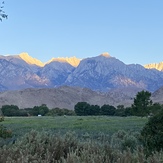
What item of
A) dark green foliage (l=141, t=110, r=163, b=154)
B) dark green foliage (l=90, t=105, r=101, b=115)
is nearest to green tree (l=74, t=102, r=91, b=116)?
dark green foliage (l=90, t=105, r=101, b=115)

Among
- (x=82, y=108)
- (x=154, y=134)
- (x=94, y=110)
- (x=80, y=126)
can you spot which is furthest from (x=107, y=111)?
(x=154, y=134)

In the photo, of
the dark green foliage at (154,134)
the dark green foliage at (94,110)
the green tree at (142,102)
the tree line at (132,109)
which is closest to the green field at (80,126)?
the dark green foliage at (154,134)

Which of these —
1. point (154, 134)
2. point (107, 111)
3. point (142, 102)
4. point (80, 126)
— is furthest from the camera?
point (107, 111)

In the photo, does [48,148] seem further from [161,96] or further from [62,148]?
[161,96]

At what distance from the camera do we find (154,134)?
906 centimetres

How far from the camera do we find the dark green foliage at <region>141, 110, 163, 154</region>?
8.85m

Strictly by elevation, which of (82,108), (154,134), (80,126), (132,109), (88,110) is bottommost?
(80,126)

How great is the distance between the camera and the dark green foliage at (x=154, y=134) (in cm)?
885

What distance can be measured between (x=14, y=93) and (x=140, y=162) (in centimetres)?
15550

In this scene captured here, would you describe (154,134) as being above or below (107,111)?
below

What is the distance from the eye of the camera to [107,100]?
166 m

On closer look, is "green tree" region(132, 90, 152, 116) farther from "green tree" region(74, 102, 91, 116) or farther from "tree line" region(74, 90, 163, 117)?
"green tree" region(74, 102, 91, 116)

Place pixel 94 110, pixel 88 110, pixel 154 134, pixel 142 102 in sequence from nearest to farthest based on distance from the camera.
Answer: pixel 154 134 < pixel 142 102 < pixel 88 110 < pixel 94 110

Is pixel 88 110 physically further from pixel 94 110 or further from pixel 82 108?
pixel 94 110
